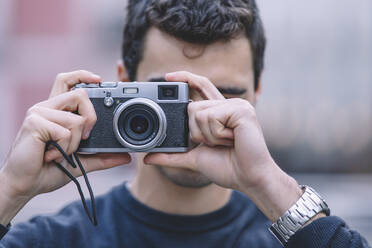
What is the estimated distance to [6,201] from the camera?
4.42ft

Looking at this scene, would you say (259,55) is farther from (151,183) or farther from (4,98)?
(4,98)

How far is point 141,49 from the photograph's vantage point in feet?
5.85

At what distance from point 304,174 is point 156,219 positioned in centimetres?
265

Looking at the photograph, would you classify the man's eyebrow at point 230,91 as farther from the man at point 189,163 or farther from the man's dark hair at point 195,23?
the man's dark hair at point 195,23

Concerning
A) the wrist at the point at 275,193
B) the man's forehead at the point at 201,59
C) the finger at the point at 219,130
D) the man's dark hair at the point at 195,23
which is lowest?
the wrist at the point at 275,193

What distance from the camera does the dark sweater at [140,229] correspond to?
5.26ft

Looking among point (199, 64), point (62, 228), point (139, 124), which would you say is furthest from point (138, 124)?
point (62, 228)

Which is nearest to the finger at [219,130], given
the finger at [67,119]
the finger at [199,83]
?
the finger at [199,83]

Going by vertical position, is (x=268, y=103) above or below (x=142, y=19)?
below

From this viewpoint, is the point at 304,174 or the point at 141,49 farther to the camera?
the point at 304,174

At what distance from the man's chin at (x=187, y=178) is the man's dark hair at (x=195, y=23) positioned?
401 mm

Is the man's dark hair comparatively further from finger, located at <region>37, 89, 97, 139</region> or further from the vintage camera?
finger, located at <region>37, 89, 97, 139</region>

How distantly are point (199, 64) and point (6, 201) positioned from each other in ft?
2.38

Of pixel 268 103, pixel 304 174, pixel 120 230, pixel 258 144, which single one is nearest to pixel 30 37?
pixel 268 103
